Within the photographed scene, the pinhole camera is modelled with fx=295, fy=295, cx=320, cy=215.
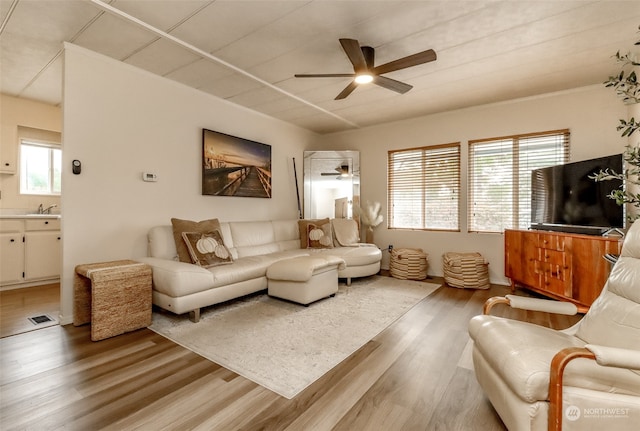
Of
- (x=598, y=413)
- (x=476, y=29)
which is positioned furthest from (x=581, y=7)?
(x=598, y=413)

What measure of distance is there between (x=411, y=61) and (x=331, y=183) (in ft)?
10.9

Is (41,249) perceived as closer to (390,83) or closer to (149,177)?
(149,177)

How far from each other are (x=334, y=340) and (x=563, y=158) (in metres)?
3.93

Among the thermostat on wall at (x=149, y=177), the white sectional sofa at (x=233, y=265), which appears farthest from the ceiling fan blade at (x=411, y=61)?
the thermostat on wall at (x=149, y=177)

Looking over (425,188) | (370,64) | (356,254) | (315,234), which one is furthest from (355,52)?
(425,188)

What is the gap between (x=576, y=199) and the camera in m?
3.29

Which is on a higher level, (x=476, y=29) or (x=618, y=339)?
(x=476, y=29)

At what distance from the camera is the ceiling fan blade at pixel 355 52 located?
232 cm

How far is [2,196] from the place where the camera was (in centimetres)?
416

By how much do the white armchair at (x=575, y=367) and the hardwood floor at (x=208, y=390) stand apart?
34cm

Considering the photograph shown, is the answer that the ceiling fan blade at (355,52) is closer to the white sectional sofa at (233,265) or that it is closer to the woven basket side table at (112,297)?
the white sectional sofa at (233,265)

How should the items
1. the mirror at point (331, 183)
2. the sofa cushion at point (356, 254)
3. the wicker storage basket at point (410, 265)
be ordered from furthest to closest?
the mirror at point (331, 183)
the wicker storage basket at point (410, 265)
the sofa cushion at point (356, 254)

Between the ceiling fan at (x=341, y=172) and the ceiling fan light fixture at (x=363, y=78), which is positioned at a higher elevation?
the ceiling fan light fixture at (x=363, y=78)

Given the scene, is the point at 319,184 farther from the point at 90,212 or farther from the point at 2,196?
the point at 2,196
